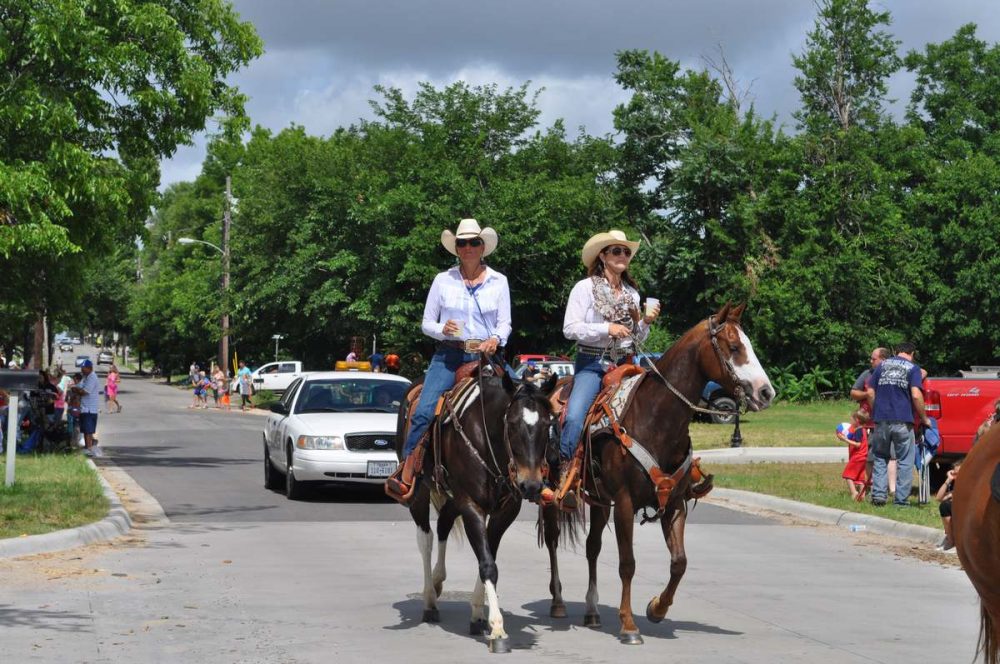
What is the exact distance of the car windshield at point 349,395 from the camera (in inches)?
722

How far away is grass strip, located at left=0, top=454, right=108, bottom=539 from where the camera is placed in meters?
13.2

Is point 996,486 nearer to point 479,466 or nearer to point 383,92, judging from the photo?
point 479,466

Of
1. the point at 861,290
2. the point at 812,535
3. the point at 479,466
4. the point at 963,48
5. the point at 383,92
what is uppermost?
the point at 963,48

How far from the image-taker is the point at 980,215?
5078 cm

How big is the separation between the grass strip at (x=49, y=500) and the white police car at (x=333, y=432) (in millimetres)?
2459

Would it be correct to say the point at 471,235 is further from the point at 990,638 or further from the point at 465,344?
the point at 990,638

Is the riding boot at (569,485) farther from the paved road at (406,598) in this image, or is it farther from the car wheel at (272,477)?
the car wheel at (272,477)

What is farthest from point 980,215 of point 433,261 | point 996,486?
point 996,486

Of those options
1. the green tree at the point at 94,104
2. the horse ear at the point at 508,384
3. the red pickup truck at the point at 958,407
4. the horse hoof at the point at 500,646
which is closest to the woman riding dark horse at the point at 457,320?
the horse ear at the point at 508,384

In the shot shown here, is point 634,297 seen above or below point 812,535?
above

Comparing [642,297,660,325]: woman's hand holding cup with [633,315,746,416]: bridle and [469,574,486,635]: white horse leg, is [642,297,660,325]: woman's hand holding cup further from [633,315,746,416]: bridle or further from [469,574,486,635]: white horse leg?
[469,574,486,635]: white horse leg

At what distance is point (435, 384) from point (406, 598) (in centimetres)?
182

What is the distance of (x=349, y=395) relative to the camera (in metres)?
18.6

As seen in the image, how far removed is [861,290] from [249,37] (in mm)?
30063
